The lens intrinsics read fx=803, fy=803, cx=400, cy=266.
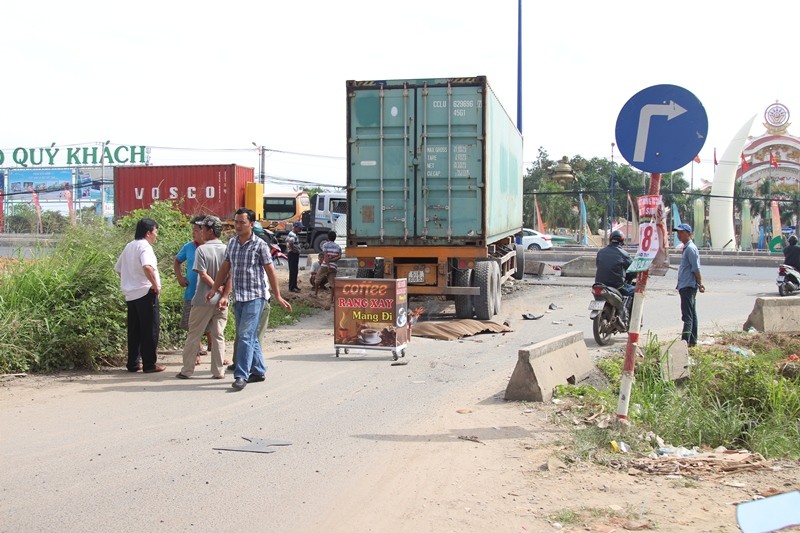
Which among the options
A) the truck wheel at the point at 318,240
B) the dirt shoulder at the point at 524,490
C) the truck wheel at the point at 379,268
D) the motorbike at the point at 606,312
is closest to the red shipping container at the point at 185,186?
the truck wheel at the point at 318,240

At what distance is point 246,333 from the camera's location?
316 inches

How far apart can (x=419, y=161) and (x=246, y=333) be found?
6109 millimetres

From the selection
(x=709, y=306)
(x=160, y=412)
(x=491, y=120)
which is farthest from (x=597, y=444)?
(x=709, y=306)

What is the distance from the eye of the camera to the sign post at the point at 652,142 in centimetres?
629

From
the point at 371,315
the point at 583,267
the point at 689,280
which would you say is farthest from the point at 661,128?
the point at 583,267

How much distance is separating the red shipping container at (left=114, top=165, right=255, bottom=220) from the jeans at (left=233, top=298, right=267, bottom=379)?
834 inches

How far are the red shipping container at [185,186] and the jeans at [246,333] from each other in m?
21.2

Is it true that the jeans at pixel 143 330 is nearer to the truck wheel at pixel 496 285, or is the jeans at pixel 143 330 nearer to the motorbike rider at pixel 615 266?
the motorbike rider at pixel 615 266

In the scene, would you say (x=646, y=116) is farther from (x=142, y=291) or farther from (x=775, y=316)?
(x=775, y=316)

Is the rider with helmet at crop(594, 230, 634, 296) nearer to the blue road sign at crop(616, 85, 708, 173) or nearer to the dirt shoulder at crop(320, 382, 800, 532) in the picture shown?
the blue road sign at crop(616, 85, 708, 173)

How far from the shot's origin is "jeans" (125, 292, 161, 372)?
8.74 metres

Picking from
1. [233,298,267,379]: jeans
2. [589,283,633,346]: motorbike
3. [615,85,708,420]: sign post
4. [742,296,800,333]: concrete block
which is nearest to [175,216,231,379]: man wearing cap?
[233,298,267,379]: jeans

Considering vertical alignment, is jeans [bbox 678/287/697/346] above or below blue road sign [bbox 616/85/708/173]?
below

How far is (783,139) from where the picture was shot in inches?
2493
